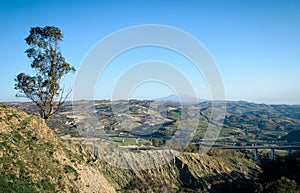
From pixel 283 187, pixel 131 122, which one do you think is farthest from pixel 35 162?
pixel 131 122

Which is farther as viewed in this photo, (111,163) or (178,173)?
(178,173)

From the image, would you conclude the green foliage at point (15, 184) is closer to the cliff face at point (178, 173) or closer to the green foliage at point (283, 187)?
the cliff face at point (178, 173)

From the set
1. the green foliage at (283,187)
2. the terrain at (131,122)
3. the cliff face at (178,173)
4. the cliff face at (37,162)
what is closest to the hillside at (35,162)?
the cliff face at (37,162)

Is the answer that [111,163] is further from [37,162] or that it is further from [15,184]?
[15,184]

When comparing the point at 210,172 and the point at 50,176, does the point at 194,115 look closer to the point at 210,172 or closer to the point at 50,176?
the point at 210,172

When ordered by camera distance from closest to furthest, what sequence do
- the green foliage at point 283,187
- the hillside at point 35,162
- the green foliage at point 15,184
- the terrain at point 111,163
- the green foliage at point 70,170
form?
the green foliage at point 15,184 → the hillside at point 35,162 → the terrain at point 111,163 → the green foliage at point 70,170 → the green foliage at point 283,187

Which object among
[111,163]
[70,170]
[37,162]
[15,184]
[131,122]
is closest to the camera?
[15,184]

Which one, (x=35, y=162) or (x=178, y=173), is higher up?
(x=35, y=162)

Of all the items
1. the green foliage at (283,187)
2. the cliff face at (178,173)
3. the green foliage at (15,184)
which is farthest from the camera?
the cliff face at (178,173)

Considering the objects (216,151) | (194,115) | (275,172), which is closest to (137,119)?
(194,115)
